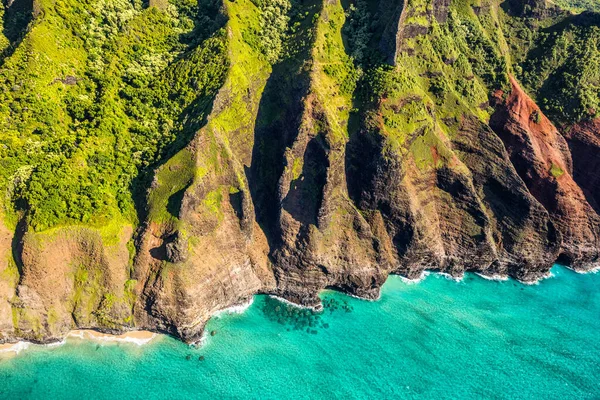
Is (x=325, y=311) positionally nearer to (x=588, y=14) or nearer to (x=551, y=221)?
(x=551, y=221)

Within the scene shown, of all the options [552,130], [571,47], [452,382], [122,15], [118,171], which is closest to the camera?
[452,382]

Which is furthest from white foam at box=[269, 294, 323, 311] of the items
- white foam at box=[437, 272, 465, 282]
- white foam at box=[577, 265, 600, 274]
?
white foam at box=[577, 265, 600, 274]

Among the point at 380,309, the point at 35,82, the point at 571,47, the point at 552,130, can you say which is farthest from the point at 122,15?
the point at 571,47

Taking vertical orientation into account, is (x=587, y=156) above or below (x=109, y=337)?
above

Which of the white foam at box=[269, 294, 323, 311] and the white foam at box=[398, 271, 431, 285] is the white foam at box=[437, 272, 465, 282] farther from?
the white foam at box=[269, 294, 323, 311]

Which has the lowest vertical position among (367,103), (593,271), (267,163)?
(593,271)

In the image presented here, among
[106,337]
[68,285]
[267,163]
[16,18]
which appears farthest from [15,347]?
[16,18]

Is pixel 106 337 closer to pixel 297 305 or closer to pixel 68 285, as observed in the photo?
pixel 68 285
